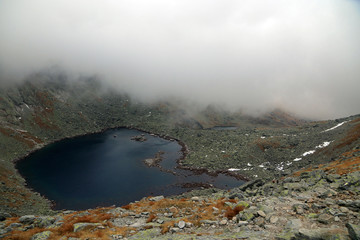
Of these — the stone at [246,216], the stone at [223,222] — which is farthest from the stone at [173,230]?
the stone at [246,216]

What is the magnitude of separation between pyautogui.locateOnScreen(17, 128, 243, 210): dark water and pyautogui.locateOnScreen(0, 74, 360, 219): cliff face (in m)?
7.06

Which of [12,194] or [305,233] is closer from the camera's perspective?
[305,233]

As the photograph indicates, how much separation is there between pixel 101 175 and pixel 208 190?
50.9m

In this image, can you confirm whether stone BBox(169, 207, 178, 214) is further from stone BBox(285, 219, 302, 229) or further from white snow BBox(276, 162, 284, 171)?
white snow BBox(276, 162, 284, 171)

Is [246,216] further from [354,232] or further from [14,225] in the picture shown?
[14,225]

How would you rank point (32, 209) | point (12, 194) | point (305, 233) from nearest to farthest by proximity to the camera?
point (305, 233) → point (32, 209) → point (12, 194)

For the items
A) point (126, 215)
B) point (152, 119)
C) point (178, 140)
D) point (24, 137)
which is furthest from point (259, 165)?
point (24, 137)

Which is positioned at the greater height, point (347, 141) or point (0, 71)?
point (0, 71)

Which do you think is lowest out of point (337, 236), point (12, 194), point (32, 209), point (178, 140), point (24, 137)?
point (337, 236)

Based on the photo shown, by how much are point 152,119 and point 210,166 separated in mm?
100150

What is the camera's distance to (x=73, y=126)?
166250 mm

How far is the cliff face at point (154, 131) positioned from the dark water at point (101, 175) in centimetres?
706

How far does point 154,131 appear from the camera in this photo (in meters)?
177

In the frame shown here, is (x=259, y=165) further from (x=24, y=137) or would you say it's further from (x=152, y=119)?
(x=24, y=137)
